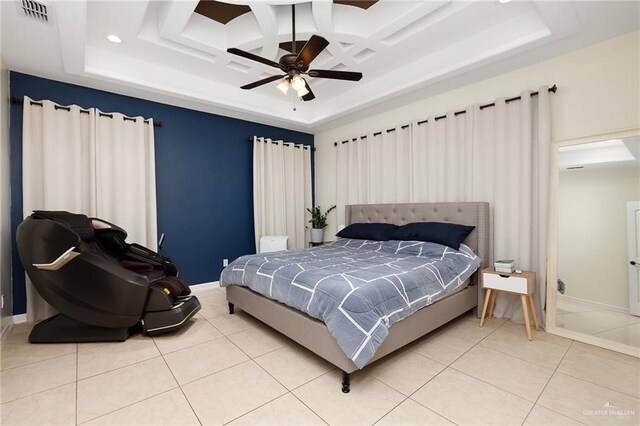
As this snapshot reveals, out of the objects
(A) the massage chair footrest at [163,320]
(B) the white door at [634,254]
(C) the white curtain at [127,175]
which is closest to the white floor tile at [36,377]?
(A) the massage chair footrest at [163,320]

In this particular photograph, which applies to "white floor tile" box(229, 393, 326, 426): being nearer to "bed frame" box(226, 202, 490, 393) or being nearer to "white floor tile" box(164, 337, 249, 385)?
"bed frame" box(226, 202, 490, 393)

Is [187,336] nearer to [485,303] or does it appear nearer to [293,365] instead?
[293,365]

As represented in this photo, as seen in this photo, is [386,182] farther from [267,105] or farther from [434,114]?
[267,105]

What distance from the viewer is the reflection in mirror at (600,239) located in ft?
8.41

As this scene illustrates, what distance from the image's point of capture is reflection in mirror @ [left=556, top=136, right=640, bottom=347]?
8.41 feet

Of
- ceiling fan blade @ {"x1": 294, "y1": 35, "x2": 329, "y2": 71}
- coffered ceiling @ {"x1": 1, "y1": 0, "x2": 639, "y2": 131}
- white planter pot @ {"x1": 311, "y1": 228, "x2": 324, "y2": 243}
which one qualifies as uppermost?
coffered ceiling @ {"x1": 1, "y1": 0, "x2": 639, "y2": 131}

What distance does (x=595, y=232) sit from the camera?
2766 millimetres

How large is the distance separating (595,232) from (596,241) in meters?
0.09

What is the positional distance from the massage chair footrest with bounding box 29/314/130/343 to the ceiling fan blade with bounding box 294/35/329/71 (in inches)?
113

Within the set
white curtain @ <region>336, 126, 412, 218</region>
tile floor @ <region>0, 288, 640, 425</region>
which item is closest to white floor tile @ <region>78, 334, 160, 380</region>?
tile floor @ <region>0, 288, 640, 425</region>

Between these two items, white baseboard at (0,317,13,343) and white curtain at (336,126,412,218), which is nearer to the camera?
white baseboard at (0,317,13,343)

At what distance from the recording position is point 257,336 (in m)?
2.76

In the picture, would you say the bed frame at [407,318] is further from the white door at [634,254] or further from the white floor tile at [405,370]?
the white door at [634,254]

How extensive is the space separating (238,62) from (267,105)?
45.3 inches
